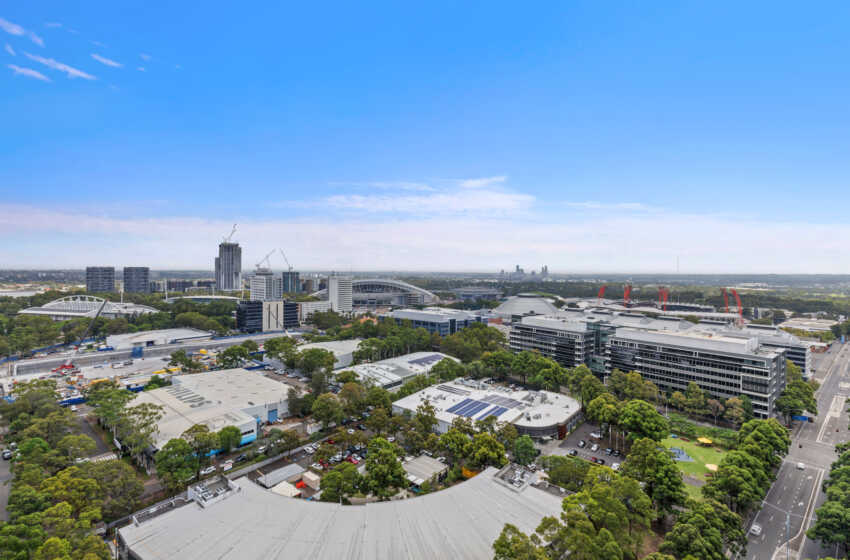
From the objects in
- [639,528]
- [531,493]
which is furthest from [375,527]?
[639,528]

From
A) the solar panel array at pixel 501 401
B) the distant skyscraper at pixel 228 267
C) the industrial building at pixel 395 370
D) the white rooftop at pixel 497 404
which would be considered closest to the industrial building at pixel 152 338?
the industrial building at pixel 395 370

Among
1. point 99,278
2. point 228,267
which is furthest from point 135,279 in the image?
point 228,267

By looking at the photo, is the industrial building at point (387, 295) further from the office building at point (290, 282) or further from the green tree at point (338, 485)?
the green tree at point (338, 485)

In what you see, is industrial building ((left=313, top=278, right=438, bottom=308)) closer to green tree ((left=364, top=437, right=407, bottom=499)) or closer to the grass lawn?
the grass lawn

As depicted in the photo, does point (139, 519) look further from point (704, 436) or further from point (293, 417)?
point (704, 436)

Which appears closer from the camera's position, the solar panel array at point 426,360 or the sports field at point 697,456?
the sports field at point 697,456

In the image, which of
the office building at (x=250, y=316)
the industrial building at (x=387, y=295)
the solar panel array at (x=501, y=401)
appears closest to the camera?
the solar panel array at (x=501, y=401)

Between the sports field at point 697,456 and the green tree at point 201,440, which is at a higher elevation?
→ the green tree at point 201,440

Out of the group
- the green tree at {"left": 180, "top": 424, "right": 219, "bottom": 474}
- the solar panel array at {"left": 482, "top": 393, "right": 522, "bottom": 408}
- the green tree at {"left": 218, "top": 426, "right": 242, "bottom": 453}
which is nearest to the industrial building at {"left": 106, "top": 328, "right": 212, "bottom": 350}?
the green tree at {"left": 218, "top": 426, "right": 242, "bottom": 453}
